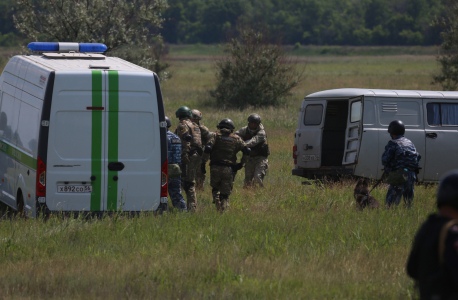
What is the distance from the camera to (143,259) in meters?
5.73

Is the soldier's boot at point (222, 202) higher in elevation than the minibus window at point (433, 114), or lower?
lower

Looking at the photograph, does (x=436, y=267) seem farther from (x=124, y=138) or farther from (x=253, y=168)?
(x=253, y=168)

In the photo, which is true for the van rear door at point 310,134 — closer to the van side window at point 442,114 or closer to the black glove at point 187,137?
the van side window at point 442,114

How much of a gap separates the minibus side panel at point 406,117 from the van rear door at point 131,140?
4.95 m

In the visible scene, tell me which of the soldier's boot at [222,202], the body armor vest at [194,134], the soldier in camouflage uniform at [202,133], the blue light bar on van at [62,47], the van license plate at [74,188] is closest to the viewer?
the van license plate at [74,188]

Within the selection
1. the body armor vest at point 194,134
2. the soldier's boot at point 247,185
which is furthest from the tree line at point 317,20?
the body armor vest at point 194,134

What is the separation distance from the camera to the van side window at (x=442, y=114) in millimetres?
10711

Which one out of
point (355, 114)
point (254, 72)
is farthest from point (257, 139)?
point (254, 72)

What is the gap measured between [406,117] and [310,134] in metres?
1.97

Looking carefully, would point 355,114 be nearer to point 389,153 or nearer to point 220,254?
point 389,153

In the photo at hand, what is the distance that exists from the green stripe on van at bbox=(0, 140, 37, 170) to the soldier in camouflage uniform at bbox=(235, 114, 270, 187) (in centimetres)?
415

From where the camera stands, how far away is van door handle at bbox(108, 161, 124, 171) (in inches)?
280

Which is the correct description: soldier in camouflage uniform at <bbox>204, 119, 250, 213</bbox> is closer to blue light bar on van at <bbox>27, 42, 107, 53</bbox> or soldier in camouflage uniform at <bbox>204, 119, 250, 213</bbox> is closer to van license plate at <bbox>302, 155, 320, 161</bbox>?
blue light bar on van at <bbox>27, 42, 107, 53</bbox>

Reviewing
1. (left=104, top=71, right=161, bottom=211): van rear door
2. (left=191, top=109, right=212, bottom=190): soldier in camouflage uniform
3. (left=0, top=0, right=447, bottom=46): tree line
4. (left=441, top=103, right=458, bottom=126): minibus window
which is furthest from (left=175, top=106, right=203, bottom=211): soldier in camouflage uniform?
(left=0, top=0, right=447, bottom=46): tree line
